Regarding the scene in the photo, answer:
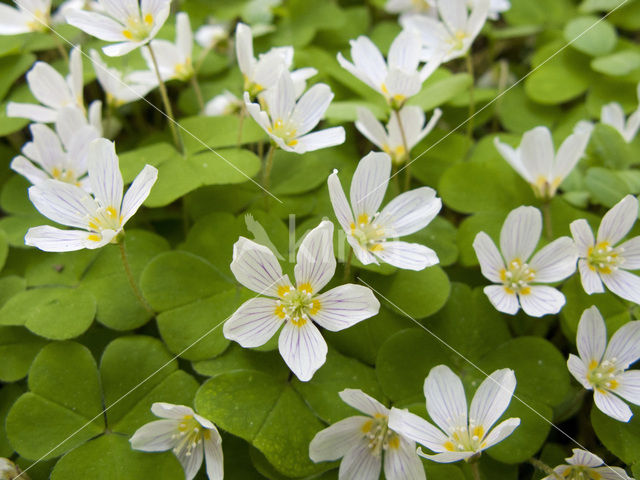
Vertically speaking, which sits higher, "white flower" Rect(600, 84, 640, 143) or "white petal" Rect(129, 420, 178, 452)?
"white flower" Rect(600, 84, 640, 143)

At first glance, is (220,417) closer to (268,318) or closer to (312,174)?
(268,318)

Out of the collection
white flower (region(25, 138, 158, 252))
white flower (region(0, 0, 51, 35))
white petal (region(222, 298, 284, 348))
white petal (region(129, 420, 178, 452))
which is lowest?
white petal (region(129, 420, 178, 452))

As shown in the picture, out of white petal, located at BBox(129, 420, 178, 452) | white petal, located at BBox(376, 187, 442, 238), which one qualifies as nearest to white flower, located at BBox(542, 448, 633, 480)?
white petal, located at BBox(376, 187, 442, 238)

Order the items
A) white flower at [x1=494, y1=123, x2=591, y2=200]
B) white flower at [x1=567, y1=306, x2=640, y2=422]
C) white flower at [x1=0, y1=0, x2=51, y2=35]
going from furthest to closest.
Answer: white flower at [x1=0, y1=0, x2=51, y2=35], white flower at [x1=494, y1=123, x2=591, y2=200], white flower at [x1=567, y1=306, x2=640, y2=422]

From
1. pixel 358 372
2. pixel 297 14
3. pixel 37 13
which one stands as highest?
pixel 37 13

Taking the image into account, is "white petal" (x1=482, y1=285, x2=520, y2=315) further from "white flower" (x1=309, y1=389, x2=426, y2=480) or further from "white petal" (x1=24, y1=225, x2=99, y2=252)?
"white petal" (x1=24, y1=225, x2=99, y2=252)

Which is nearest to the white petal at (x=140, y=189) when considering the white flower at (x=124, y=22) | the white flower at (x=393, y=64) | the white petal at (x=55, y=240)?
the white petal at (x=55, y=240)

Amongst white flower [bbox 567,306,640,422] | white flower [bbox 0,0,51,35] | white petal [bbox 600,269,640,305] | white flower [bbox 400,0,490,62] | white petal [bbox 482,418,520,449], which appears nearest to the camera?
white petal [bbox 482,418,520,449]

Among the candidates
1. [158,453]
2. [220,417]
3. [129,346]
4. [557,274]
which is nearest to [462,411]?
[557,274]
